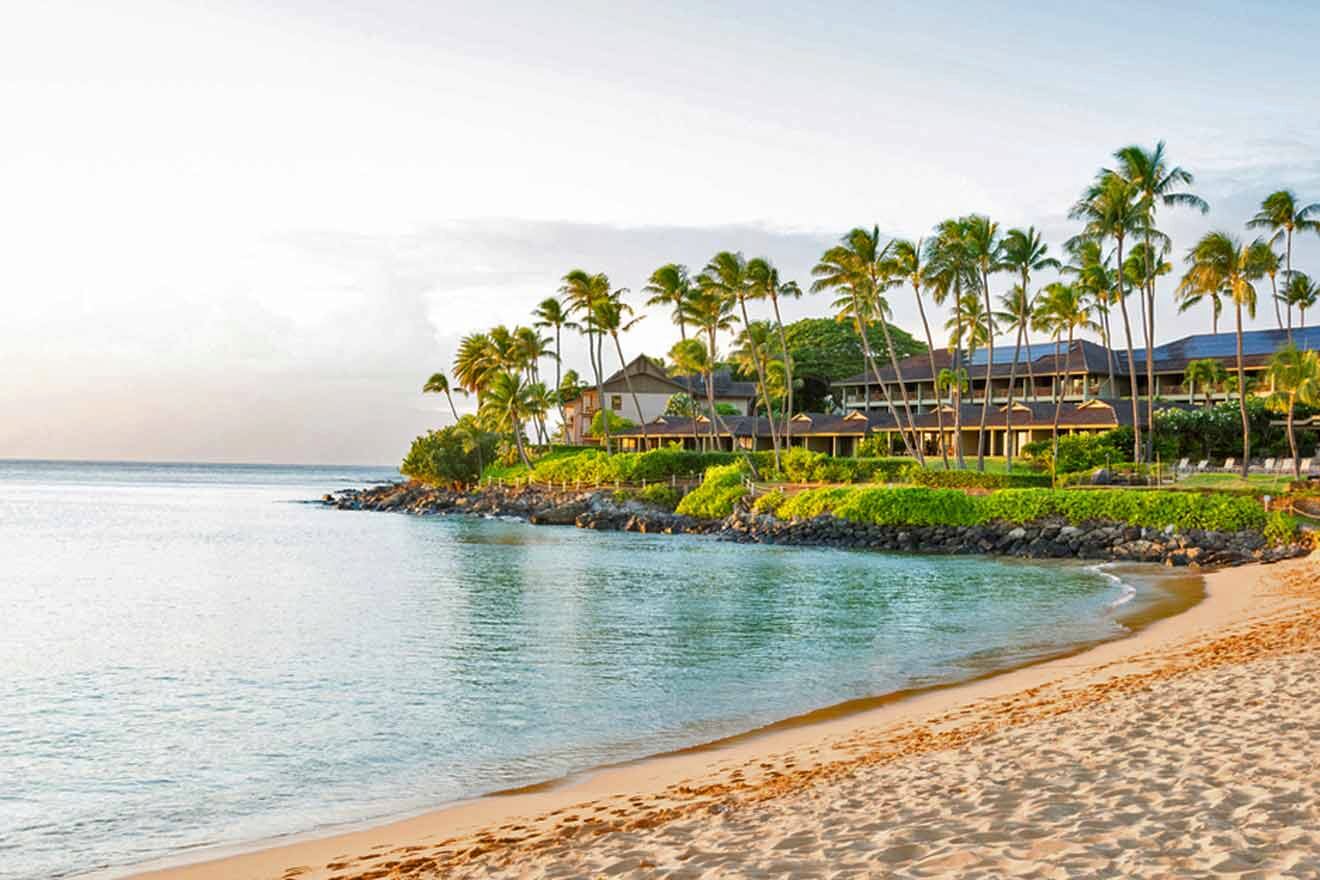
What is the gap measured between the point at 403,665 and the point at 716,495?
41835mm

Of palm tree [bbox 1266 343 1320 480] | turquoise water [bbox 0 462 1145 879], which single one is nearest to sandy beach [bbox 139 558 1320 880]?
turquoise water [bbox 0 462 1145 879]

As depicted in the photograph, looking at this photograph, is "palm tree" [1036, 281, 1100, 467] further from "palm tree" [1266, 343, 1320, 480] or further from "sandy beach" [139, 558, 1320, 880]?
"sandy beach" [139, 558, 1320, 880]

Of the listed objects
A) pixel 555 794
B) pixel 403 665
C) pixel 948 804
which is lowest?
pixel 403 665

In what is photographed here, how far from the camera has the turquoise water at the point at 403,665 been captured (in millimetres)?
11086

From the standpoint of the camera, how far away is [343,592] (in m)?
30.1

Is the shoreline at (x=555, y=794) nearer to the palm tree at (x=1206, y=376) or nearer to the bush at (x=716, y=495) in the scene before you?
the bush at (x=716, y=495)

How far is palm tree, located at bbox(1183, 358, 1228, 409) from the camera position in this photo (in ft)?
210

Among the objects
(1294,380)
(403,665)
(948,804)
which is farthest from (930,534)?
(948,804)

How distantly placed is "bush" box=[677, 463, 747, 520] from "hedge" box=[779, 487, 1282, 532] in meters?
5.77

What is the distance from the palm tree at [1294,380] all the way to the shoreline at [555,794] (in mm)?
33022

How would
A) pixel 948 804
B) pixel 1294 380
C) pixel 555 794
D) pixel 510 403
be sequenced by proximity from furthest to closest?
pixel 510 403
pixel 1294 380
pixel 555 794
pixel 948 804

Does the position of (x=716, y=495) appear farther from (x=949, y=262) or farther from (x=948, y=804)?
(x=948, y=804)

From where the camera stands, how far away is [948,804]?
8.05 meters

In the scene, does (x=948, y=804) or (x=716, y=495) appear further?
(x=716, y=495)
